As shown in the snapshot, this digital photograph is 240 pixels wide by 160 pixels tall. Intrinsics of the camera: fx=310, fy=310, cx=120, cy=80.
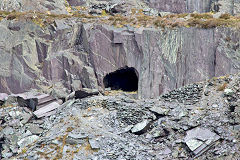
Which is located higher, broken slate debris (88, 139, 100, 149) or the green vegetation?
the green vegetation

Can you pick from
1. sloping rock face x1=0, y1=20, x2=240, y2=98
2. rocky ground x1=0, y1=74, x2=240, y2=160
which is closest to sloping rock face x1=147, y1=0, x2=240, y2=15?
sloping rock face x1=0, y1=20, x2=240, y2=98

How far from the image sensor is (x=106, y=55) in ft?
72.2

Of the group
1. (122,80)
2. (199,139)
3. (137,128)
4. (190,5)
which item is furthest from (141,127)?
(190,5)

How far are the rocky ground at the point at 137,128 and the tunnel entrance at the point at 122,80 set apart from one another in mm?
4631

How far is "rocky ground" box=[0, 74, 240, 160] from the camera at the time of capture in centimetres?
1345

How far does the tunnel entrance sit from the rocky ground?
463 centimetres

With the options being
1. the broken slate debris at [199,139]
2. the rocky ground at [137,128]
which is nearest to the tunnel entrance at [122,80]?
the rocky ground at [137,128]

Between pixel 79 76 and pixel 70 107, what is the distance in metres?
4.46

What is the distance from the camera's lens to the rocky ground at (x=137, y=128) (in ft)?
44.1

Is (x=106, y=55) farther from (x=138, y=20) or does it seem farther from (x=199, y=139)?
(x=199, y=139)

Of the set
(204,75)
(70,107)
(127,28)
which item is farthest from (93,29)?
(204,75)

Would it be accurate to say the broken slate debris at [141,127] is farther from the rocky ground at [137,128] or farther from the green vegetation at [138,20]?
the green vegetation at [138,20]

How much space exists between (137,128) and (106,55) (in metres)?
8.20

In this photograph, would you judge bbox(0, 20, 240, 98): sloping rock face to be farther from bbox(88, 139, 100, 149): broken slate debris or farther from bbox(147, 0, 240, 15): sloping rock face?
bbox(147, 0, 240, 15): sloping rock face
